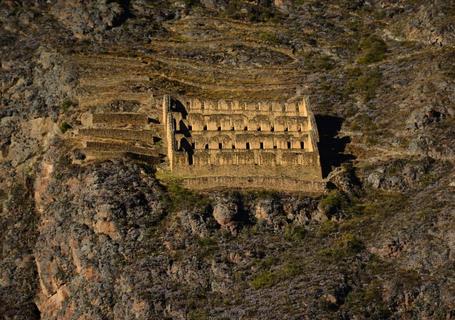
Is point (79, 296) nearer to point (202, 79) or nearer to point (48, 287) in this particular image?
point (48, 287)

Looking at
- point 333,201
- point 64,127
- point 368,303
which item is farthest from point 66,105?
point 368,303

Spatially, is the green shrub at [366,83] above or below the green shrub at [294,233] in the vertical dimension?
above

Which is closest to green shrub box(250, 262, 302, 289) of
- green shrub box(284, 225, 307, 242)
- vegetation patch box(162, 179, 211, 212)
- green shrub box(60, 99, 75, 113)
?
green shrub box(284, 225, 307, 242)

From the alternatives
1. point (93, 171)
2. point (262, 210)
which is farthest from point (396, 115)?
point (93, 171)

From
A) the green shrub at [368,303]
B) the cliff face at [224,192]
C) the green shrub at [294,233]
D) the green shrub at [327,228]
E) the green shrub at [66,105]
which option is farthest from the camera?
the green shrub at [66,105]

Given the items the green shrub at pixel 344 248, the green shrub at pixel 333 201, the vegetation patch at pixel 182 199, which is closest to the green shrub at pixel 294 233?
the green shrub at pixel 344 248

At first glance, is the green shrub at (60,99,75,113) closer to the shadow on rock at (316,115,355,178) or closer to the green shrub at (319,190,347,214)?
the shadow on rock at (316,115,355,178)

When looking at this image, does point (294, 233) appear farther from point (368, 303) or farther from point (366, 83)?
point (366, 83)

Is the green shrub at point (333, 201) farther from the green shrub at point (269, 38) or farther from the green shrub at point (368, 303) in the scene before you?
the green shrub at point (269, 38)
